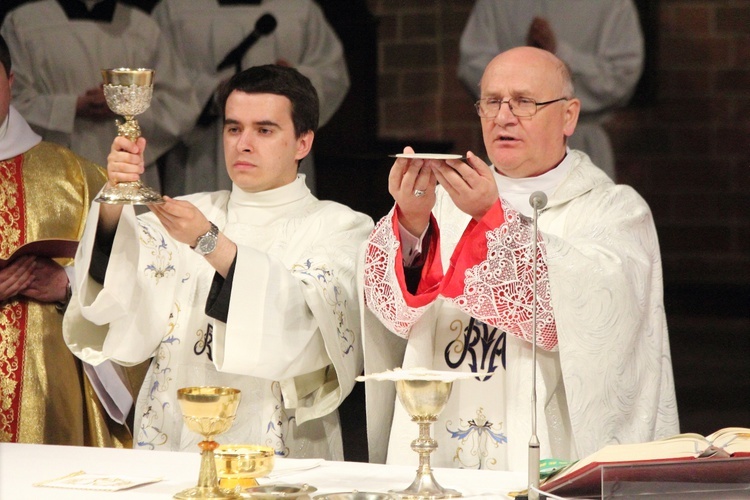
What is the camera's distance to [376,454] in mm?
4070

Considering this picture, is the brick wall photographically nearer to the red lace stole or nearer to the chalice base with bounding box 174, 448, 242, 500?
the red lace stole

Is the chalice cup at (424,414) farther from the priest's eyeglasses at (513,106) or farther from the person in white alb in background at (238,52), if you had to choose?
the person in white alb in background at (238,52)

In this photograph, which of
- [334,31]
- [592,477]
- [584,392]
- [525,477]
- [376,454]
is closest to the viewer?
[592,477]

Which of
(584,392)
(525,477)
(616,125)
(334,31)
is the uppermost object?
(334,31)

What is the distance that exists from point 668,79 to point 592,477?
3.61m

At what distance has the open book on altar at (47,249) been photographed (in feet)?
15.7

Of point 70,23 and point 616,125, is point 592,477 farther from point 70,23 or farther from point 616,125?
point 70,23

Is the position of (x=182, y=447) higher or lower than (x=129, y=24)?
lower

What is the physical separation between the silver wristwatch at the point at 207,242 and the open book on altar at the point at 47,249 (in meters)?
1.25

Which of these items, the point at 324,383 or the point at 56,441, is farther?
the point at 56,441

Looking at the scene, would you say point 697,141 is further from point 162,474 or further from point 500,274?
point 162,474

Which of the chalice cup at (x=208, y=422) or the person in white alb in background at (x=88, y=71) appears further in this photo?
the person in white alb in background at (x=88, y=71)

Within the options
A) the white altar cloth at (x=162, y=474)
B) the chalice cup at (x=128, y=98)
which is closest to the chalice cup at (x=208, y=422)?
the white altar cloth at (x=162, y=474)

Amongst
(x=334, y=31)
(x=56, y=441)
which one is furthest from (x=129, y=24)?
(x=56, y=441)
